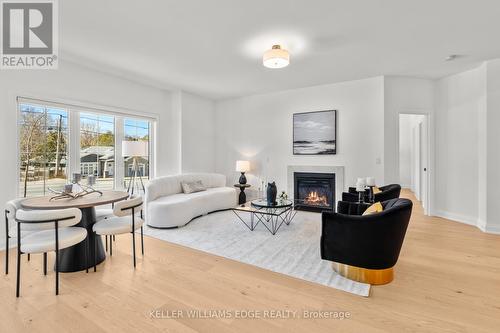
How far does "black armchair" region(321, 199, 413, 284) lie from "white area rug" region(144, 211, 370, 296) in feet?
0.59

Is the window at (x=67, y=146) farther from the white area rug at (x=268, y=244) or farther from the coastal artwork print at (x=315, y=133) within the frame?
the coastal artwork print at (x=315, y=133)

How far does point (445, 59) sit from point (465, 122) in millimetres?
1327

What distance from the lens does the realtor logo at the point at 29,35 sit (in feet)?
8.36

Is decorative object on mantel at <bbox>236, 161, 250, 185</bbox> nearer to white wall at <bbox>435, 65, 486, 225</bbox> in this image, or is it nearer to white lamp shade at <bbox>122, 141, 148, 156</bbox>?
white lamp shade at <bbox>122, 141, 148, 156</bbox>

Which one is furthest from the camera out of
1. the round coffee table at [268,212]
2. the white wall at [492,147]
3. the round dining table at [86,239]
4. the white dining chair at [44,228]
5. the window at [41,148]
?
the white wall at [492,147]

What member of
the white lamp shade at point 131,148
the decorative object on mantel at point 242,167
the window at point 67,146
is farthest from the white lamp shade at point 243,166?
the white lamp shade at point 131,148

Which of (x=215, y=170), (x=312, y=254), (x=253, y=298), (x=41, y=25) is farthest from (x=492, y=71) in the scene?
(x=41, y=25)

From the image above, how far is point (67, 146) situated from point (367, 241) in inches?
177

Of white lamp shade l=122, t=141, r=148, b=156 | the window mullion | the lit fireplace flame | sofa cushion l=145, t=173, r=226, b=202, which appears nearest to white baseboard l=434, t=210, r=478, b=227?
the lit fireplace flame

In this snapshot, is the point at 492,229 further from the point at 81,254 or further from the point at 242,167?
the point at 81,254

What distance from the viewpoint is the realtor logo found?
2.55 m

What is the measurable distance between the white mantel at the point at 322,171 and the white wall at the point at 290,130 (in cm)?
9

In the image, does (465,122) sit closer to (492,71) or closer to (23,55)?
(492,71)

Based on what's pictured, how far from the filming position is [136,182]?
4.91m
